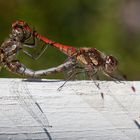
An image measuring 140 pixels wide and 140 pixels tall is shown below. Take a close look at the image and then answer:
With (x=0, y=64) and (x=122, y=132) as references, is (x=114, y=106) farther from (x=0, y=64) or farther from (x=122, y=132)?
(x=0, y=64)

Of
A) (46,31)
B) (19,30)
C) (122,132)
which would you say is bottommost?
(46,31)

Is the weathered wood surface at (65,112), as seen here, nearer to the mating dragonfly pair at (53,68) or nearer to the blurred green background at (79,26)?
the mating dragonfly pair at (53,68)

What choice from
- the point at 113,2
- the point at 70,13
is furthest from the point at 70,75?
the point at 113,2

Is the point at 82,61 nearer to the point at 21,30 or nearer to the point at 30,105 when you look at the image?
the point at 21,30

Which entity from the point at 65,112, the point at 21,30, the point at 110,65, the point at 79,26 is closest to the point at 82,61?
the point at 110,65

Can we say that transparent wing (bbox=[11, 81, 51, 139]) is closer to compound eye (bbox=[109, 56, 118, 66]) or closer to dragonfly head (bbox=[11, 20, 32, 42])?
dragonfly head (bbox=[11, 20, 32, 42])

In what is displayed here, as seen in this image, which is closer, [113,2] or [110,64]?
[110,64]

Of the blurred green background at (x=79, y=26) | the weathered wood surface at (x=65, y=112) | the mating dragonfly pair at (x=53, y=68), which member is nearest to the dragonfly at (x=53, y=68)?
the mating dragonfly pair at (x=53, y=68)
